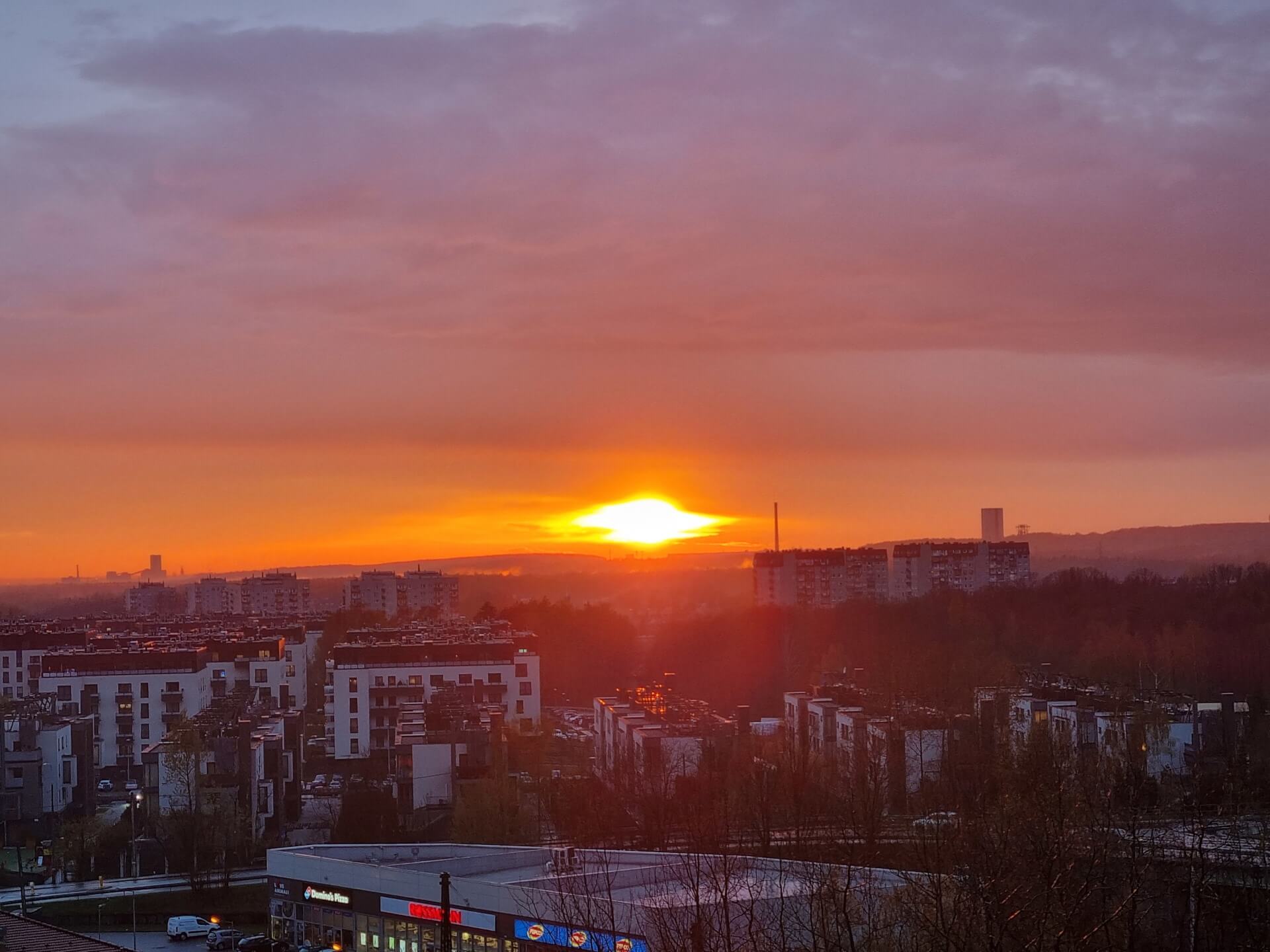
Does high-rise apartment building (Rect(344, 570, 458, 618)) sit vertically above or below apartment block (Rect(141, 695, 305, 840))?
above

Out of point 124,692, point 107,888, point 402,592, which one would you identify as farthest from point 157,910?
point 402,592

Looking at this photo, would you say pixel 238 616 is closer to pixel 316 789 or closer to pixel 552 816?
pixel 316 789

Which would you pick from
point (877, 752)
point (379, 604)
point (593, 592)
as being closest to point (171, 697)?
point (877, 752)

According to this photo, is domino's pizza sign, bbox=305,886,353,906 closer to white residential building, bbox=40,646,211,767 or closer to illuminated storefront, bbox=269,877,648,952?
illuminated storefront, bbox=269,877,648,952

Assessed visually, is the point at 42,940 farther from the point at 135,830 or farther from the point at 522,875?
the point at 135,830

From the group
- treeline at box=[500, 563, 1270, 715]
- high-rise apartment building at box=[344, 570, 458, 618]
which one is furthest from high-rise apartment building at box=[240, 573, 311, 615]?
treeline at box=[500, 563, 1270, 715]

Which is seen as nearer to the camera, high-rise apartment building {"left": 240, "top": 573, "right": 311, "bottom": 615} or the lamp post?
the lamp post

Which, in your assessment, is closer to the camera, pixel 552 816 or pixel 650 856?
pixel 650 856
